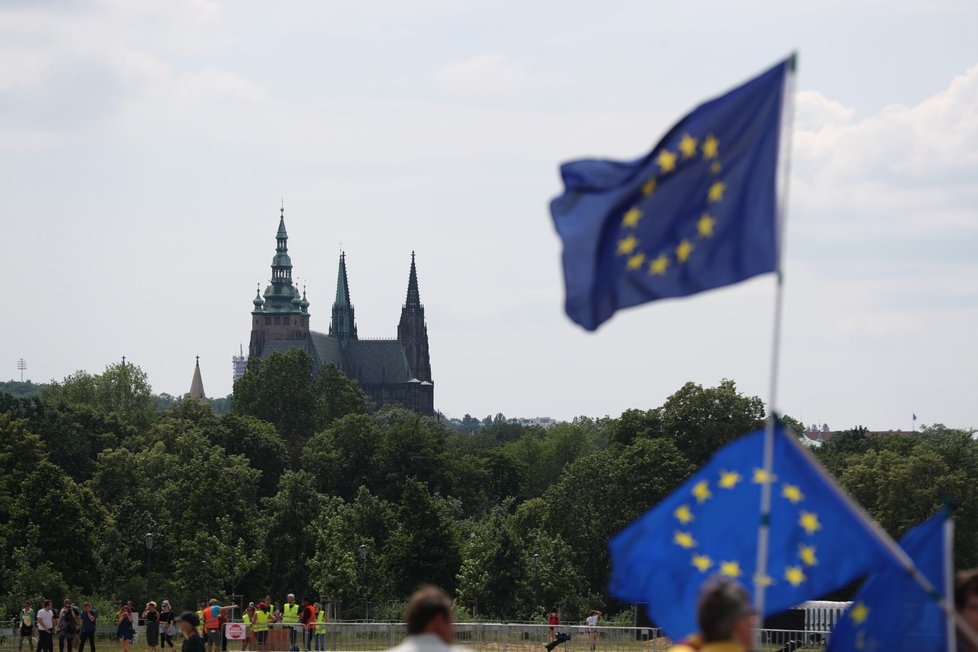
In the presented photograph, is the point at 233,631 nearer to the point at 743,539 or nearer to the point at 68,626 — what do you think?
the point at 68,626

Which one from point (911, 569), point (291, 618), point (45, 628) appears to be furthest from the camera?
point (291, 618)

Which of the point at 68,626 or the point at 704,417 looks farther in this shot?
the point at 704,417

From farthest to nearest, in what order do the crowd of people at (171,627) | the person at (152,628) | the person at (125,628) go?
the person at (125,628) → the person at (152,628) → the crowd of people at (171,627)

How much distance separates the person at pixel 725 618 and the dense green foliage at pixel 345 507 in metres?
59.2

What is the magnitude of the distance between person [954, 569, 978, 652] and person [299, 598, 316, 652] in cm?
3603

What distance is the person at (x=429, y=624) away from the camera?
9.03 m

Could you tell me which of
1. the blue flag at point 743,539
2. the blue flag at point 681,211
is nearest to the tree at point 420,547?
the blue flag at point 681,211

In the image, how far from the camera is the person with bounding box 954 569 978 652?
10.8 m

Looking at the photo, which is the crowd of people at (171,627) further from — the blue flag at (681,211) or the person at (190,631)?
the blue flag at (681,211)

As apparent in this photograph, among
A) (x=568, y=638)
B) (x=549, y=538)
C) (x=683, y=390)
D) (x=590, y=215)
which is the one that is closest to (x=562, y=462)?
(x=683, y=390)

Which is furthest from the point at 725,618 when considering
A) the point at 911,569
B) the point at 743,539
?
the point at 743,539

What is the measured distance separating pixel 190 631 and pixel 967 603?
15.0m

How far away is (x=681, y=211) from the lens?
12938mm

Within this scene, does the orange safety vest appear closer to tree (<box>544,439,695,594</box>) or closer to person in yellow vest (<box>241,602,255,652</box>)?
person in yellow vest (<box>241,602,255,652</box>)
